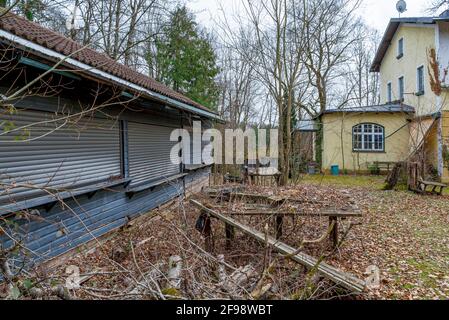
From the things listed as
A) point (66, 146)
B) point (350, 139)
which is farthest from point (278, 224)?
point (350, 139)

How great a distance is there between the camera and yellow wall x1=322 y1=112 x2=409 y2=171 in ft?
53.7

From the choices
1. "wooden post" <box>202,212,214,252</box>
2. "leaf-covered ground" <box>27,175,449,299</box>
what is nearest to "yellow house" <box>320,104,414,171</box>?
"leaf-covered ground" <box>27,175,449,299</box>

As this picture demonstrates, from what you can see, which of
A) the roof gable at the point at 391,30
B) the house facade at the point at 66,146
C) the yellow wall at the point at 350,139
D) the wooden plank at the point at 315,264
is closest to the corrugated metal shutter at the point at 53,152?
the house facade at the point at 66,146

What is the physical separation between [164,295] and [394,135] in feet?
55.9

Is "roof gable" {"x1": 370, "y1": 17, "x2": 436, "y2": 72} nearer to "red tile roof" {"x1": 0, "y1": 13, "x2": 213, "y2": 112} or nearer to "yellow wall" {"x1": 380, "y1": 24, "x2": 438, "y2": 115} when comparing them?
"yellow wall" {"x1": 380, "y1": 24, "x2": 438, "y2": 115}

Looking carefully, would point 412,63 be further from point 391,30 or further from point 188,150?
point 188,150

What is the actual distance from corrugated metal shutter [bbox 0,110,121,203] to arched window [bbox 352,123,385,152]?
13800 millimetres

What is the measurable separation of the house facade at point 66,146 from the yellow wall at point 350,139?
36.4 ft

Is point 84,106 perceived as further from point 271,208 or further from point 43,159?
point 271,208

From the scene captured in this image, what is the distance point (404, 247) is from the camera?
548 centimetres

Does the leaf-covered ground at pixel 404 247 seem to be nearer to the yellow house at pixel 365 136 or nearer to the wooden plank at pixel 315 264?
→ the wooden plank at pixel 315 264

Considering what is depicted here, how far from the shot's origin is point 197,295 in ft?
8.24

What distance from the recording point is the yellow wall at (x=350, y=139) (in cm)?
1638
